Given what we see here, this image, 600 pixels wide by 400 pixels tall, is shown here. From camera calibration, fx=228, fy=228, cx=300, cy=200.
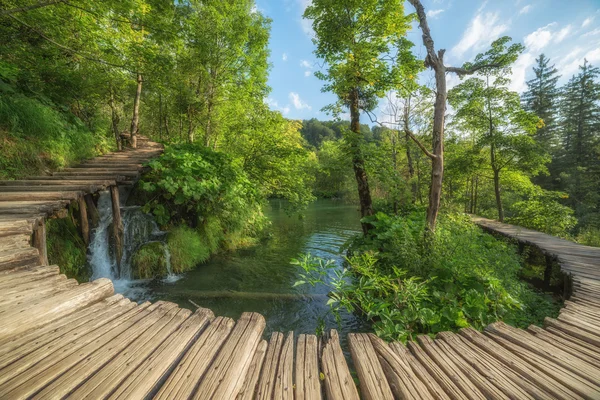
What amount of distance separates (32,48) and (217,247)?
9008mm

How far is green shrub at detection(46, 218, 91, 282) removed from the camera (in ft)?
19.8

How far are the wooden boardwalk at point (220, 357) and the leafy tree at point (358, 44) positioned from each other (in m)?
6.14

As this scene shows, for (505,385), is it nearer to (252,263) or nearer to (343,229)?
(252,263)

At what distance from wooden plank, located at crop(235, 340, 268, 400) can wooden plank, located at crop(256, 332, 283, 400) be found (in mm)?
33

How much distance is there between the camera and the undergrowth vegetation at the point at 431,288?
3473 mm

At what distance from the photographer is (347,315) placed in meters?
5.76

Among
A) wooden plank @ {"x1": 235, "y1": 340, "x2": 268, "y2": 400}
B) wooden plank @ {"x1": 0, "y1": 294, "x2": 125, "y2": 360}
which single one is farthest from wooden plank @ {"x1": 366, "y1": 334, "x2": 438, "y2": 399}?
wooden plank @ {"x1": 0, "y1": 294, "x2": 125, "y2": 360}

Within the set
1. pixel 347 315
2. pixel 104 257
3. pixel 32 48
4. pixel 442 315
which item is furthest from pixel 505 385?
pixel 32 48

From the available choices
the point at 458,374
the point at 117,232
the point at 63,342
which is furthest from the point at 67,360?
the point at 117,232

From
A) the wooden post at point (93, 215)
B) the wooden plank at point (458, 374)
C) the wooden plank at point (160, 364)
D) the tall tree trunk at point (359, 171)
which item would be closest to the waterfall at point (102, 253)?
the wooden post at point (93, 215)

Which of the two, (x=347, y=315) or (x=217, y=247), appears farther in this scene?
(x=217, y=247)

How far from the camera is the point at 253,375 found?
166cm

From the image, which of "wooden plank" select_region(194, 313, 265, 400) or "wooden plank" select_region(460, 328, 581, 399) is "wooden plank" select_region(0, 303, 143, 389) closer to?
"wooden plank" select_region(194, 313, 265, 400)

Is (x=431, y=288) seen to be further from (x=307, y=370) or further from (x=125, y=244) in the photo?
(x=125, y=244)
